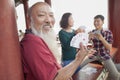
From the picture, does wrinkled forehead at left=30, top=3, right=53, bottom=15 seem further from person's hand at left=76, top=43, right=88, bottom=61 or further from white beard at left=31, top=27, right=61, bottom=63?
person's hand at left=76, top=43, right=88, bottom=61

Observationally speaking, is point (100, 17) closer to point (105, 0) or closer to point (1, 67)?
point (105, 0)

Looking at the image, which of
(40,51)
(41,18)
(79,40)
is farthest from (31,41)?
(79,40)

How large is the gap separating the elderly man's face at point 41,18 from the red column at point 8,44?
0.22 m

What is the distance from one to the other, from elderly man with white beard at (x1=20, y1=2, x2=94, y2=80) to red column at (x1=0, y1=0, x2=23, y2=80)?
0.25 ft

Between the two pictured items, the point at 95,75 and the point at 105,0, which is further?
the point at 105,0

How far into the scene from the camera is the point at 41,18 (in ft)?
3.88

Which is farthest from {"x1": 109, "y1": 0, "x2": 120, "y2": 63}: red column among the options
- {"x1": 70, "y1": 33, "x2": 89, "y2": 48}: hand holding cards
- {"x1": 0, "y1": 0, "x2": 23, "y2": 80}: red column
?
{"x1": 0, "y1": 0, "x2": 23, "y2": 80}: red column

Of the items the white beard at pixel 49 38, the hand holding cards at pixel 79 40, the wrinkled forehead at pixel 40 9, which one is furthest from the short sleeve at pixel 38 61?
the hand holding cards at pixel 79 40

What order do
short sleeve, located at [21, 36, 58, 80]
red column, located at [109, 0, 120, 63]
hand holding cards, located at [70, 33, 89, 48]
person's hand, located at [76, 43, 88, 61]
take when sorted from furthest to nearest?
red column, located at [109, 0, 120, 63]
hand holding cards, located at [70, 33, 89, 48]
person's hand, located at [76, 43, 88, 61]
short sleeve, located at [21, 36, 58, 80]

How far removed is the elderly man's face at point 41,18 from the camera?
118 centimetres

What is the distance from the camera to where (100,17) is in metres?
3.00

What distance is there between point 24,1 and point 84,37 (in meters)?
3.54

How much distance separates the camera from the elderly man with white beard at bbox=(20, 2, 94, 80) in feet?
3.42

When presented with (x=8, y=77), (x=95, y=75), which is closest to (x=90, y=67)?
(x=95, y=75)
